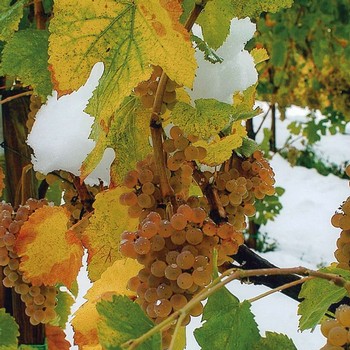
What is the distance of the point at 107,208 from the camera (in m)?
0.40

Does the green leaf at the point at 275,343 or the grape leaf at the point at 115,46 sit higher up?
the grape leaf at the point at 115,46

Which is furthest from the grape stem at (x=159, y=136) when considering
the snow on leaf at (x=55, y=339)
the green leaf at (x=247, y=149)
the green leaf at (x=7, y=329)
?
the snow on leaf at (x=55, y=339)

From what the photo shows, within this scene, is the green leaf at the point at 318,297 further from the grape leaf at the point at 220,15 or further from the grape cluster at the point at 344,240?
the grape leaf at the point at 220,15

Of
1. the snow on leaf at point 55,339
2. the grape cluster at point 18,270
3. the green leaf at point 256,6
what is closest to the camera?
the green leaf at point 256,6

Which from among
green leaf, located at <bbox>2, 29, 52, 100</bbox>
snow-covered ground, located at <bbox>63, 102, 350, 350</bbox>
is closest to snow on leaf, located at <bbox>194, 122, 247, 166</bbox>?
green leaf, located at <bbox>2, 29, 52, 100</bbox>

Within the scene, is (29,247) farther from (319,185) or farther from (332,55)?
(319,185)

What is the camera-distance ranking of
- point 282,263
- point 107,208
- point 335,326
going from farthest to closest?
point 282,263 → point 107,208 → point 335,326

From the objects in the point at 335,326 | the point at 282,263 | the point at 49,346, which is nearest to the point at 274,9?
the point at 335,326

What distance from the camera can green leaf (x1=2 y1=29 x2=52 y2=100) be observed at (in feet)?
1.44

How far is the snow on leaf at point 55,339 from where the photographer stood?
0.68 metres

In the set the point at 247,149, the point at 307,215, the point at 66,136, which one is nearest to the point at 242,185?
the point at 247,149

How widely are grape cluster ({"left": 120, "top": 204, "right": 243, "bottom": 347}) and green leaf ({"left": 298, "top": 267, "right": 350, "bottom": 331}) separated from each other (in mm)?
60

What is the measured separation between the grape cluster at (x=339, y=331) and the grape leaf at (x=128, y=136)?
0.17 meters

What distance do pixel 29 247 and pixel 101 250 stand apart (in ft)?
0.24
